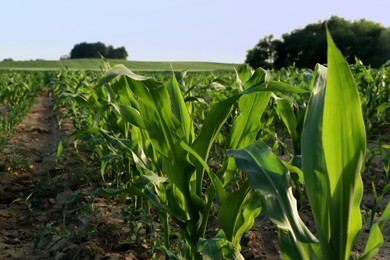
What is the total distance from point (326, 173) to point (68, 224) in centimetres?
243

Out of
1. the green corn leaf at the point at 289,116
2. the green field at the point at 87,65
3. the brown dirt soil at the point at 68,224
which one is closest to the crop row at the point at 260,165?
the brown dirt soil at the point at 68,224

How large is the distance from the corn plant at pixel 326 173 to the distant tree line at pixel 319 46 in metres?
33.1

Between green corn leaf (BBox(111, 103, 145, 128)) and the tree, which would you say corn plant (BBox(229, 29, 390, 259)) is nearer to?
green corn leaf (BBox(111, 103, 145, 128))

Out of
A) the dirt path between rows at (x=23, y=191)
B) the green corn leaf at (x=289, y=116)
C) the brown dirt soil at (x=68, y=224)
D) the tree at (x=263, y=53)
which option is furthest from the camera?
the tree at (x=263, y=53)

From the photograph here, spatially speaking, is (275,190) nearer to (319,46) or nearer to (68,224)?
(68,224)

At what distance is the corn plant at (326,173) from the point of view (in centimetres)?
120

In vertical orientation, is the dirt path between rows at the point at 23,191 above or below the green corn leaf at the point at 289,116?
below

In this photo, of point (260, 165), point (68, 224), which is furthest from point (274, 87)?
point (68, 224)

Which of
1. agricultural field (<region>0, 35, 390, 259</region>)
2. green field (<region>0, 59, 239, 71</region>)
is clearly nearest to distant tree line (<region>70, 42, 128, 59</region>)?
green field (<region>0, 59, 239, 71</region>)

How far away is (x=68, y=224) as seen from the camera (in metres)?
3.38

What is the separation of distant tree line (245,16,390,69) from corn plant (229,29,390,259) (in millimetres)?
33081

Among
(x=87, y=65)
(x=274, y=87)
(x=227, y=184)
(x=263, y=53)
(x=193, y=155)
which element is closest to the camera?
(x=274, y=87)

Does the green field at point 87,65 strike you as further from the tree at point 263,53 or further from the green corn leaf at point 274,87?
the green corn leaf at point 274,87

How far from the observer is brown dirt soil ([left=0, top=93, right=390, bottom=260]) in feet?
8.94
